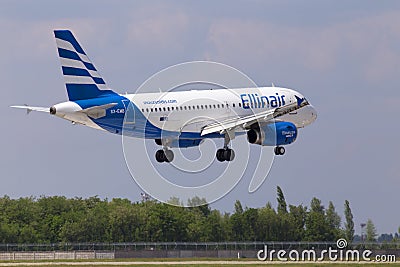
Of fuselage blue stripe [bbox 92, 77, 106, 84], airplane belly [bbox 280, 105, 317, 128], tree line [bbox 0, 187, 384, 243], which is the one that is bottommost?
tree line [bbox 0, 187, 384, 243]

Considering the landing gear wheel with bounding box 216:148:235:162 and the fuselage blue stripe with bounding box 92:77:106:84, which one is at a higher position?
the fuselage blue stripe with bounding box 92:77:106:84

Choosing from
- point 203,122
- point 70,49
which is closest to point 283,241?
point 203,122

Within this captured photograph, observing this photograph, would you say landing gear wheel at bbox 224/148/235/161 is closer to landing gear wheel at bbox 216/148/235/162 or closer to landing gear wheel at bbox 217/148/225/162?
landing gear wheel at bbox 216/148/235/162

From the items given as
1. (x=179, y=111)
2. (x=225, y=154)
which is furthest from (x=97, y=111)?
(x=225, y=154)

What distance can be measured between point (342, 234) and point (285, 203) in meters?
10.7

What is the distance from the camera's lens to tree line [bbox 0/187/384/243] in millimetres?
158250

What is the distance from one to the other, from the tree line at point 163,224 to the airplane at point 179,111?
82.3ft

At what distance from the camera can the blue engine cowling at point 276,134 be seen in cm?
12912

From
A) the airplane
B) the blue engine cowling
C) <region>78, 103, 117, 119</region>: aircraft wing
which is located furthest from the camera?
the blue engine cowling

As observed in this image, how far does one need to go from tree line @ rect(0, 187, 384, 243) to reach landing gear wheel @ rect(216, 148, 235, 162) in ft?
88.5

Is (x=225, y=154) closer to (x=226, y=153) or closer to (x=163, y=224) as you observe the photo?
(x=226, y=153)

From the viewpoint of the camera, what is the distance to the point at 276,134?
12900 centimetres

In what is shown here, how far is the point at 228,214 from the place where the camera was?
526ft

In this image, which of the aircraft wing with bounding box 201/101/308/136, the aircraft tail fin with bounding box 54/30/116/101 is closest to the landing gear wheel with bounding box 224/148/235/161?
the aircraft wing with bounding box 201/101/308/136
